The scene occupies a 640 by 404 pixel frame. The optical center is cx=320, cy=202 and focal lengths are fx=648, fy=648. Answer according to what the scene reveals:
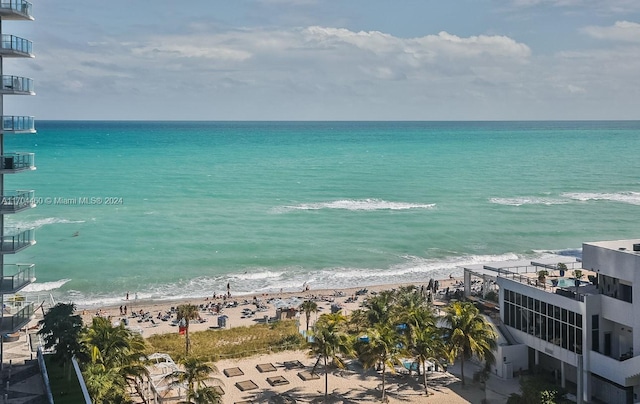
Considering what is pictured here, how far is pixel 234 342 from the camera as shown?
3809 centimetres

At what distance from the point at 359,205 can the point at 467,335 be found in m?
62.0

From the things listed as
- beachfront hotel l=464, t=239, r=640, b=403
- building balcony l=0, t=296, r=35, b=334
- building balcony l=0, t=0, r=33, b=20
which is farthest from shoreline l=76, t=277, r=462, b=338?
building balcony l=0, t=0, r=33, b=20

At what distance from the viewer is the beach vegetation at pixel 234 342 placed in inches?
1404

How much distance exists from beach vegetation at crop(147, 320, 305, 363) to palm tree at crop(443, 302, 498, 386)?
407 inches

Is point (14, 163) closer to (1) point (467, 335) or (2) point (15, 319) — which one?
(2) point (15, 319)

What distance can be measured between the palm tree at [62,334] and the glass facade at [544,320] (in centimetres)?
2029

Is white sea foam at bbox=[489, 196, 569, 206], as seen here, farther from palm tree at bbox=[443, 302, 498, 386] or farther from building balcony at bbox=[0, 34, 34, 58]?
building balcony at bbox=[0, 34, 34, 58]

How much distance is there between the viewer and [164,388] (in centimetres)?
2928

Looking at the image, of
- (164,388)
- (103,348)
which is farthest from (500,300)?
(103,348)

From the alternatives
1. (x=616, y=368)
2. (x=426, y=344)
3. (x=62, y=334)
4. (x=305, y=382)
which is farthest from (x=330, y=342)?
(x=616, y=368)

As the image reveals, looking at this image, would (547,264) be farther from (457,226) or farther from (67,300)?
(457,226)

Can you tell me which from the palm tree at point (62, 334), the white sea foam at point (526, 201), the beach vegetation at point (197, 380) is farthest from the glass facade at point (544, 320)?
the white sea foam at point (526, 201)

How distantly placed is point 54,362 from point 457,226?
56.5 metres

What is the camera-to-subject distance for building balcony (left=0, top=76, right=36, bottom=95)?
24922mm
